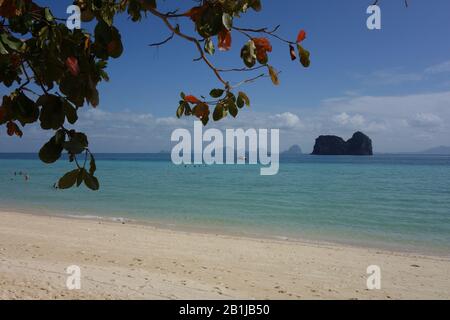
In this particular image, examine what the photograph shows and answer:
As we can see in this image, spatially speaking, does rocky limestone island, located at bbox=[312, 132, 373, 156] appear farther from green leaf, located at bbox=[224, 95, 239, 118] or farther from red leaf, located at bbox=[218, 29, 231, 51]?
red leaf, located at bbox=[218, 29, 231, 51]

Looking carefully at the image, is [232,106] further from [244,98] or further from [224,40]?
[224,40]

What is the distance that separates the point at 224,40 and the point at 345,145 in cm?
17803

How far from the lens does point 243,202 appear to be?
79.8 feet

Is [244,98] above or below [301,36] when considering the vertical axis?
below

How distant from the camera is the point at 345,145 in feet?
564

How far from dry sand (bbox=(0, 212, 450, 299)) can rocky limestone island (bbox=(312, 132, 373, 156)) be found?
164m

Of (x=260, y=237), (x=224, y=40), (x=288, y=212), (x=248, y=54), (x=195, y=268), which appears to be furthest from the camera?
Result: (x=288, y=212)

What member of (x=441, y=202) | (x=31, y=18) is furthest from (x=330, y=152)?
(x=31, y=18)

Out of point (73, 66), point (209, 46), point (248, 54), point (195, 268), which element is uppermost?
point (209, 46)

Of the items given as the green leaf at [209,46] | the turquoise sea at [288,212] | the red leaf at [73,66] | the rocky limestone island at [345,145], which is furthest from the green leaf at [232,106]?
the rocky limestone island at [345,145]

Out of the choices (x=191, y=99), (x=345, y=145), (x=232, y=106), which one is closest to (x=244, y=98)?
(x=232, y=106)

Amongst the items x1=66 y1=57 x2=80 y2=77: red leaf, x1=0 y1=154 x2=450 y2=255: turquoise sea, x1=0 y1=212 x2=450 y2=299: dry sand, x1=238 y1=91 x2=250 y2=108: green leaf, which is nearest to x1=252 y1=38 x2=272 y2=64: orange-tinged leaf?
x1=238 y1=91 x2=250 y2=108: green leaf

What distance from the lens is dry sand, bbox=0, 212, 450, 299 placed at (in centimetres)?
629

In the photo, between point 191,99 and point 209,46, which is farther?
point 209,46
